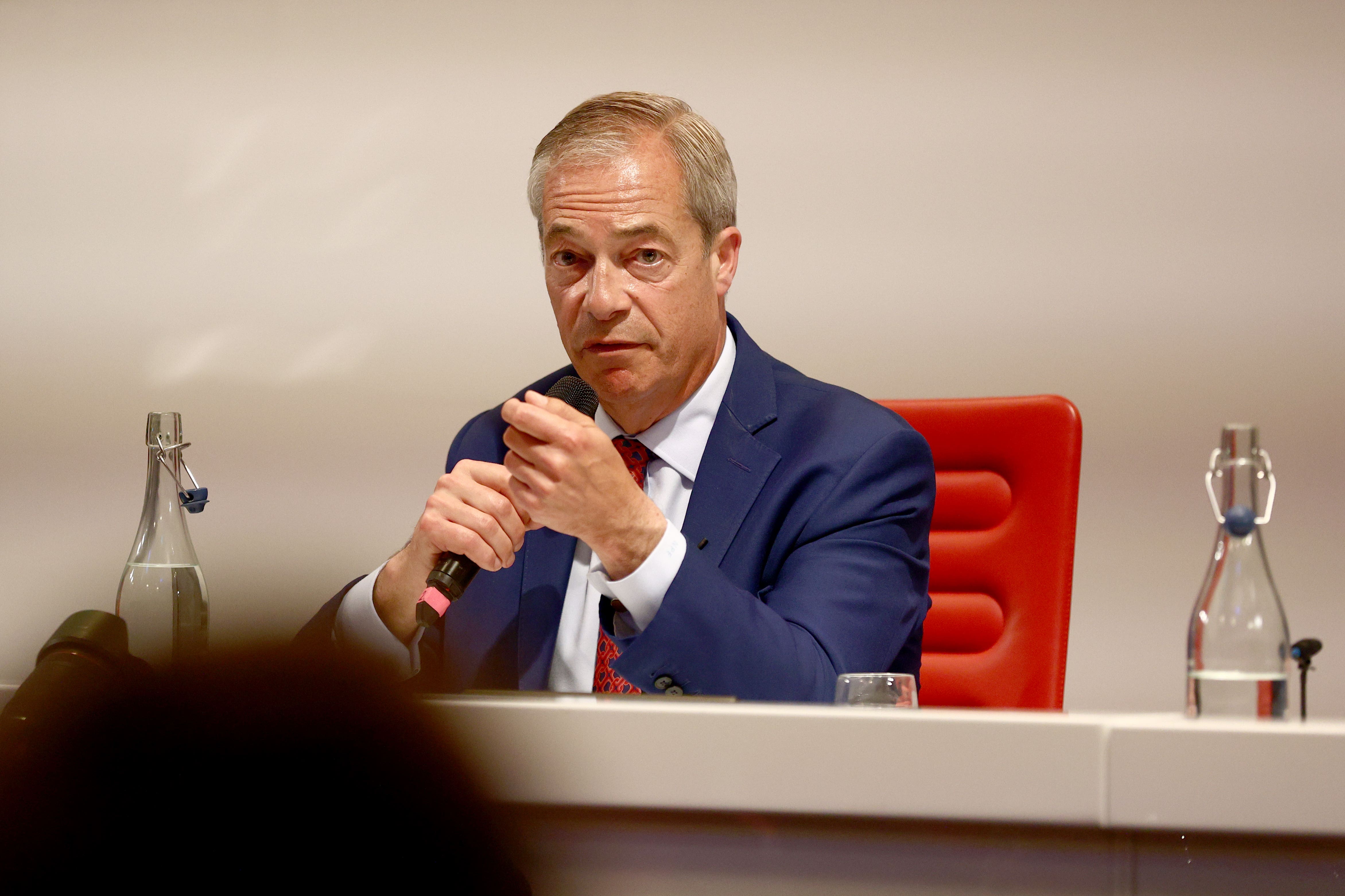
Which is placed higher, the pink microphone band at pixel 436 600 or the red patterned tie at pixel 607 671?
the pink microphone band at pixel 436 600

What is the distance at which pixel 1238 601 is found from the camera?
73cm

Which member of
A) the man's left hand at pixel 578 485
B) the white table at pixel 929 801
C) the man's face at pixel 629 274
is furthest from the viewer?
the man's face at pixel 629 274

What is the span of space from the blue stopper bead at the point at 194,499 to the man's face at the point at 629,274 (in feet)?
1.94

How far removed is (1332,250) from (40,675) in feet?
8.34

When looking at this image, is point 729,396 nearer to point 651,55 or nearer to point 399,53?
point 651,55

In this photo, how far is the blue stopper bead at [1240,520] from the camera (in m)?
0.72

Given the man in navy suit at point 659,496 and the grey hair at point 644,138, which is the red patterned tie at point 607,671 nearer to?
the man in navy suit at point 659,496

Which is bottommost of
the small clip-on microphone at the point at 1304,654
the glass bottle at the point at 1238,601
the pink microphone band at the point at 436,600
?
the pink microphone band at the point at 436,600

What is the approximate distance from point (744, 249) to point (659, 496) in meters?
1.07

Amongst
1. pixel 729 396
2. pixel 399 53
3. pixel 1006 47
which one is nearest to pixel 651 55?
pixel 399 53

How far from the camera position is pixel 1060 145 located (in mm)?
2459

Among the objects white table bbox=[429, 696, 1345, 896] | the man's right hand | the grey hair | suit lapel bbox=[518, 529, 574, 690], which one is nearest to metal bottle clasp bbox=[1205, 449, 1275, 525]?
white table bbox=[429, 696, 1345, 896]

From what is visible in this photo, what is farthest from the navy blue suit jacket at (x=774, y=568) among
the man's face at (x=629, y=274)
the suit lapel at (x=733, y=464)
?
the man's face at (x=629, y=274)

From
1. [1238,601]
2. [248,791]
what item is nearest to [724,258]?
[1238,601]
